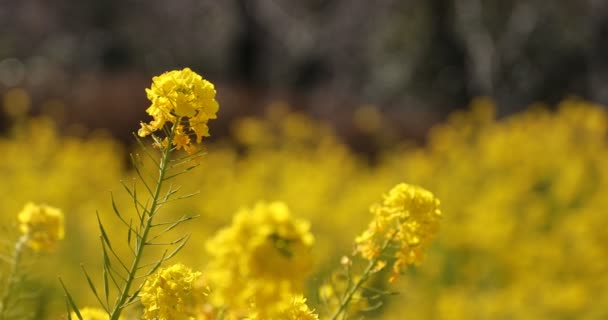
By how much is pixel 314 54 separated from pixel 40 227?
13.8m

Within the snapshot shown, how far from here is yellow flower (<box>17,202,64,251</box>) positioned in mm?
1912

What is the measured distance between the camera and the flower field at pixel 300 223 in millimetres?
1471

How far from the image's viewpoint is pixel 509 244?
21.8 ft

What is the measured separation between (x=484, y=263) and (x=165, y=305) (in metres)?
5.19

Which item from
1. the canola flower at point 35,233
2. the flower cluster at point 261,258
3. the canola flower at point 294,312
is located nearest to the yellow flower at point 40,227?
the canola flower at point 35,233

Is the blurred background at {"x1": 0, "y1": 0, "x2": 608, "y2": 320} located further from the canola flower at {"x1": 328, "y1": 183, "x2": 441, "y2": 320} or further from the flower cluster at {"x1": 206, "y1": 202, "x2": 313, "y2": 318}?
the flower cluster at {"x1": 206, "y1": 202, "x2": 313, "y2": 318}

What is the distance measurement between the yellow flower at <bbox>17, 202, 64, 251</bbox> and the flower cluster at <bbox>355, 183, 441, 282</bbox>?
679 mm

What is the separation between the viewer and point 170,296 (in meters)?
1.45

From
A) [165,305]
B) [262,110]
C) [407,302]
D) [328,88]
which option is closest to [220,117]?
[262,110]

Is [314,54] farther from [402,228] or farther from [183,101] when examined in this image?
[183,101]

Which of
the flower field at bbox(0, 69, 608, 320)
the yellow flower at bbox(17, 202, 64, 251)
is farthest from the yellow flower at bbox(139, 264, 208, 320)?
the yellow flower at bbox(17, 202, 64, 251)

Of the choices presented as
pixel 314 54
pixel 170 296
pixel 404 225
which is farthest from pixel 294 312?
pixel 314 54

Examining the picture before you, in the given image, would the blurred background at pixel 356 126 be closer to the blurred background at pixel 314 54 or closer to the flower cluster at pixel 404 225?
the blurred background at pixel 314 54

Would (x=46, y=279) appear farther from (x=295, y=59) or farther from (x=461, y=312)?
(x=295, y=59)
